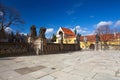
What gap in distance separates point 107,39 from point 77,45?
2473cm

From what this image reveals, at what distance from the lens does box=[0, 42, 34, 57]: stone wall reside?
9878 mm

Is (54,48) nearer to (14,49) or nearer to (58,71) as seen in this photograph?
(14,49)

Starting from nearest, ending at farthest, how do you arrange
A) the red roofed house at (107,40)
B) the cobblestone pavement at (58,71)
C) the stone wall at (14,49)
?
1. the cobblestone pavement at (58,71)
2. the stone wall at (14,49)
3. the red roofed house at (107,40)

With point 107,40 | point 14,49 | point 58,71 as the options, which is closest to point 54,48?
point 14,49

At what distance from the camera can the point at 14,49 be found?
10.7 m

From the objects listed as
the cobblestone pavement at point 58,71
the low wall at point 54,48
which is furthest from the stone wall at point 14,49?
the cobblestone pavement at point 58,71

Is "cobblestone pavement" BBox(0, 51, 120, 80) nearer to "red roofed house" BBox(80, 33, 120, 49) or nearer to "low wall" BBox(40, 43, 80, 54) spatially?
"low wall" BBox(40, 43, 80, 54)

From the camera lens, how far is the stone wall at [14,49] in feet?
32.4

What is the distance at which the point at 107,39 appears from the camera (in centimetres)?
4259

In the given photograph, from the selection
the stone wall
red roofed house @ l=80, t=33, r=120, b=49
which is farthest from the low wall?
red roofed house @ l=80, t=33, r=120, b=49

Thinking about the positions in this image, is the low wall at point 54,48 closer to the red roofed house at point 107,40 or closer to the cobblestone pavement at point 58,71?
the cobblestone pavement at point 58,71

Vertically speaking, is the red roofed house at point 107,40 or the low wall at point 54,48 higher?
the red roofed house at point 107,40

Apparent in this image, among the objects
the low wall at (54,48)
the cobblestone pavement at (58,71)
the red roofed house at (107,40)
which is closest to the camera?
the cobblestone pavement at (58,71)

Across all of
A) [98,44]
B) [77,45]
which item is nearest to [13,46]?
[77,45]
